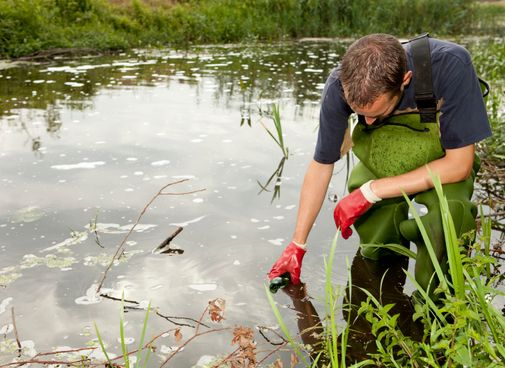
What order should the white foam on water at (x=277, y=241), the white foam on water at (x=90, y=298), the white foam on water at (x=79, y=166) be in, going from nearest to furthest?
the white foam on water at (x=90, y=298)
the white foam on water at (x=277, y=241)
the white foam on water at (x=79, y=166)

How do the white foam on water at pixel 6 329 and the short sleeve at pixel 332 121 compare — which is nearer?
the white foam on water at pixel 6 329

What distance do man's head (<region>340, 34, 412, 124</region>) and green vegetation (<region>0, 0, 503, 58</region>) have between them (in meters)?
9.12

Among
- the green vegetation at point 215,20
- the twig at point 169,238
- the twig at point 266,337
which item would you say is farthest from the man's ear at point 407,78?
the green vegetation at point 215,20

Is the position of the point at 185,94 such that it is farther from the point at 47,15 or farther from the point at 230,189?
the point at 47,15

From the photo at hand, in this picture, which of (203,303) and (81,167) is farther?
(81,167)

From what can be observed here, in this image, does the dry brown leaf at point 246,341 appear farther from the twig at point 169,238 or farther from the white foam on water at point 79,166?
the white foam on water at point 79,166

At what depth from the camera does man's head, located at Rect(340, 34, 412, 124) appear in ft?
7.47

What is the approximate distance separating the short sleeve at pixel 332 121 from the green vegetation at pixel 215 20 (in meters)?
8.74

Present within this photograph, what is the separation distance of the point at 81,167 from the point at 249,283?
222 centimetres

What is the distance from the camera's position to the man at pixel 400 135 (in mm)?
2334

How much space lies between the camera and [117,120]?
6031mm

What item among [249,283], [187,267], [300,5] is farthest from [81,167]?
[300,5]

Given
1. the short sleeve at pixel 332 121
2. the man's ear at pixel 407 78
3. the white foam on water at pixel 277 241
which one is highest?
the man's ear at pixel 407 78

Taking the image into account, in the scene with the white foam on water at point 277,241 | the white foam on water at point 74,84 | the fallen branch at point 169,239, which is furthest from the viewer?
the white foam on water at point 74,84
